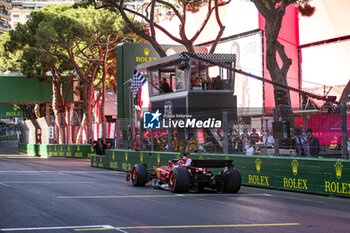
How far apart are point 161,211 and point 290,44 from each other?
31.1m

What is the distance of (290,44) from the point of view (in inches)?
1555

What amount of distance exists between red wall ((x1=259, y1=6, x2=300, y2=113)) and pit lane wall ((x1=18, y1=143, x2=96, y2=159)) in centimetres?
1259

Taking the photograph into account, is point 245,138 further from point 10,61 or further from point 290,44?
point 10,61

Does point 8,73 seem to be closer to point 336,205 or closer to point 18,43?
point 18,43

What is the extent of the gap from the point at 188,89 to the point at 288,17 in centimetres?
1863

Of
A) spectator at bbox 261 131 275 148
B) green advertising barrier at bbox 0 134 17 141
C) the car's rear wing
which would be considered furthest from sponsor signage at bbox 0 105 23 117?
the car's rear wing

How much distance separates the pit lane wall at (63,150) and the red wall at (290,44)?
12.6 metres

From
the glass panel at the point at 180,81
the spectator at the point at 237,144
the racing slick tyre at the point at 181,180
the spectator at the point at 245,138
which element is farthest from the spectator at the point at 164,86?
the racing slick tyre at the point at 181,180

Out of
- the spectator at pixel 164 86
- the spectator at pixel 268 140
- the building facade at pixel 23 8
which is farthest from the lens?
the building facade at pixel 23 8

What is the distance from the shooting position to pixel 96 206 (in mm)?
10812

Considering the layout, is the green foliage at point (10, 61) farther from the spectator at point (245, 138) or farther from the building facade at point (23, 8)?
the building facade at point (23, 8)

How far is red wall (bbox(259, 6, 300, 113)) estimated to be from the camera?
38719 mm

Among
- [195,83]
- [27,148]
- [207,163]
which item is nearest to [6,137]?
[27,148]

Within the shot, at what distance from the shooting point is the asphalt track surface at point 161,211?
332 inches
